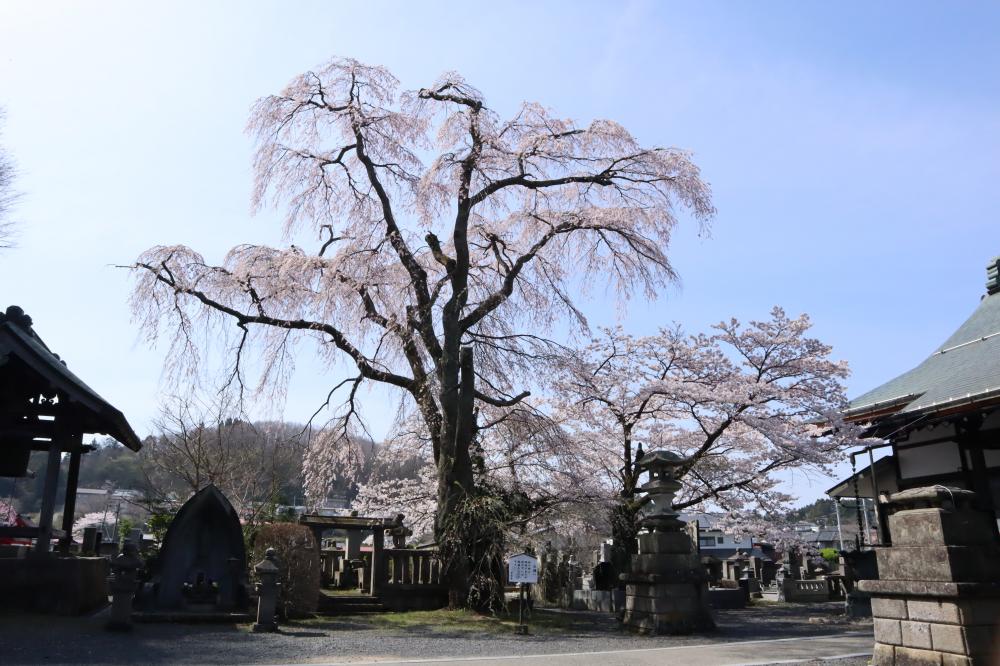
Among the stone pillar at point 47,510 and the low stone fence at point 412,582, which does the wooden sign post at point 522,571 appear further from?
the stone pillar at point 47,510

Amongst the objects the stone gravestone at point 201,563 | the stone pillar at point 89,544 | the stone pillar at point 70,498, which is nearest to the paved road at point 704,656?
the stone gravestone at point 201,563

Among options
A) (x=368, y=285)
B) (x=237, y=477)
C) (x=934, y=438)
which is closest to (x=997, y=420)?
(x=934, y=438)

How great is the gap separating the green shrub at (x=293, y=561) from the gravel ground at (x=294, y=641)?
0.45 metres

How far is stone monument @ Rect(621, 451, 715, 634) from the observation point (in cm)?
1085

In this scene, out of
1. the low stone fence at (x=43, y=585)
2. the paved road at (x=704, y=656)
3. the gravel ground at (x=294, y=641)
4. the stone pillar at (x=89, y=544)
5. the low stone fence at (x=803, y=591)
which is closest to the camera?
the gravel ground at (x=294, y=641)

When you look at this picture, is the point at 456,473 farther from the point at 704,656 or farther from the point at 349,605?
the point at 704,656

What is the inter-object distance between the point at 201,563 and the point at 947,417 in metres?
12.3

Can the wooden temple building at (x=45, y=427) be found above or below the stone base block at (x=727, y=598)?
above

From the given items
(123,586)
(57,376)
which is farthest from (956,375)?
(57,376)

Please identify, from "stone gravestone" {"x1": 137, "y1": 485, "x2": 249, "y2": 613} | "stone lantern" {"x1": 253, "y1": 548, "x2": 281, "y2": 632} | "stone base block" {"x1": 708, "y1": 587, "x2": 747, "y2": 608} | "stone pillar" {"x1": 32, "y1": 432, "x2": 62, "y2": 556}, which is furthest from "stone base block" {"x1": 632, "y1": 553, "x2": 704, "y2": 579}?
"stone base block" {"x1": 708, "y1": 587, "x2": 747, "y2": 608}

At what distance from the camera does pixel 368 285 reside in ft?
47.7

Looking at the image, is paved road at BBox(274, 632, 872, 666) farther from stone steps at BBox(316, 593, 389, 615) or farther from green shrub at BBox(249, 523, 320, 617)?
stone steps at BBox(316, 593, 389, 615)

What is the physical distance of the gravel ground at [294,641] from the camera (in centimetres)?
727

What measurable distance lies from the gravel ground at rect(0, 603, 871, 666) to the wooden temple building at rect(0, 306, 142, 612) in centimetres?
57
